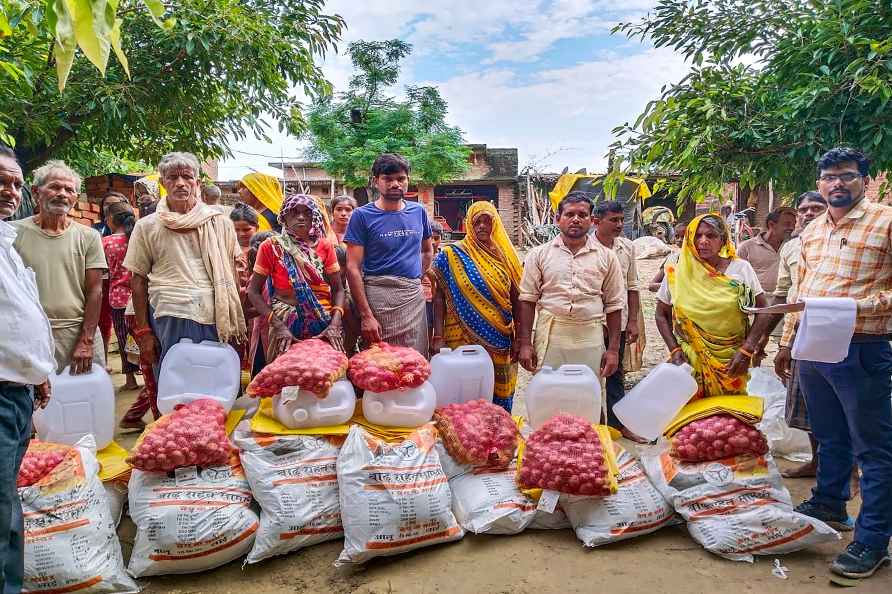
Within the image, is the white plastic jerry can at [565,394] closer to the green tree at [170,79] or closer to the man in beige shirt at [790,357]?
the man in beige shirt at [790,357]

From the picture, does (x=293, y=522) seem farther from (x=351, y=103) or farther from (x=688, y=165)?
(x=351, y=103)

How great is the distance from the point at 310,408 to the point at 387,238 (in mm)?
1069

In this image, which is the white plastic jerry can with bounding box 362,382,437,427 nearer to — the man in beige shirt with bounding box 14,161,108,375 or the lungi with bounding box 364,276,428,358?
the lungi with bounding box 364,276,428,358

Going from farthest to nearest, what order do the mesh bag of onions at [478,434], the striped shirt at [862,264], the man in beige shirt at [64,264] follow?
the man in beige shirt at [64,264] → the mesh bag of onions at [478,434] → the striped shirt at [862,264]

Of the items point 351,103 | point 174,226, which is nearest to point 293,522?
point 174,226

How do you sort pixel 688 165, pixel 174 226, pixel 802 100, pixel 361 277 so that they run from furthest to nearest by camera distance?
pixel 688 165 → pixel 802 100 → pixel 361 277 → pixel 174 226

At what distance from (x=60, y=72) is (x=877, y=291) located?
2768 millimetres

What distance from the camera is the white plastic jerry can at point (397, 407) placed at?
8.99 feet

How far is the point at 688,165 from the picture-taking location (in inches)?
178

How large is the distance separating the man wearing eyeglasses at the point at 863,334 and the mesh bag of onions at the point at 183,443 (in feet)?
8.62

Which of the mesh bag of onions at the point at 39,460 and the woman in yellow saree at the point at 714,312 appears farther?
the woman in yellow saree at the point at 714,312

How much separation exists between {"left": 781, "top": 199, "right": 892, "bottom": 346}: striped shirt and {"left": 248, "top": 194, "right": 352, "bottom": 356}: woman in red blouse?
A: 2331mm

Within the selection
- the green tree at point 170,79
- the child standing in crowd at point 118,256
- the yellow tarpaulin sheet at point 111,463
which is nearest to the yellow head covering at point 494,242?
the yellow tarpaulin sheet at point 111,463

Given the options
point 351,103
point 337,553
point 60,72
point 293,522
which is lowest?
point 337,553
